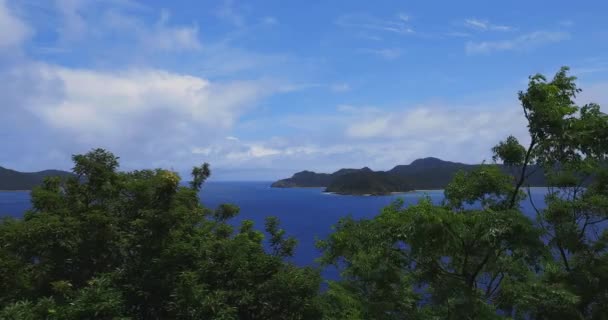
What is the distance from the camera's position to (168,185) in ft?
36.4

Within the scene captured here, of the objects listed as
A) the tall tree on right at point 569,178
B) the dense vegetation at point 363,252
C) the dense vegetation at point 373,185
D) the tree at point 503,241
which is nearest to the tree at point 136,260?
the dense vegetation at point 363,252

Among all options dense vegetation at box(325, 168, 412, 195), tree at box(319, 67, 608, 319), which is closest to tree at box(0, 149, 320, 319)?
tree at box(319, 67, 608, 319)

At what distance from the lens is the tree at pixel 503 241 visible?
912cm

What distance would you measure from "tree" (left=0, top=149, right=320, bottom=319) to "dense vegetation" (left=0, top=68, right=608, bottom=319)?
4 cm

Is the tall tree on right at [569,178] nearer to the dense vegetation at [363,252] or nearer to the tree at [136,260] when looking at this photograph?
the dense vegetation at [363,252]

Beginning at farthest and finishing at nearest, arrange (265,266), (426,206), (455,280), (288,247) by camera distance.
Answer: (288,247), (265,266), (455,280), (426,206)

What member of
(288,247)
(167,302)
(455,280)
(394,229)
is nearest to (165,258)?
(167,302)

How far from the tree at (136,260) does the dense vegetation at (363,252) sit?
0.04 meters

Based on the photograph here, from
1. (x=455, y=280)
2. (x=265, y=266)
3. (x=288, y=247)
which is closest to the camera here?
(x=455, y=280)

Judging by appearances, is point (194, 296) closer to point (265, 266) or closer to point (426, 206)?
point (265, 266)

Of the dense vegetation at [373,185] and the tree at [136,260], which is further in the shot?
the dense vegetation at [373,185]

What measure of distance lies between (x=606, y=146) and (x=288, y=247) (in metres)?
9.96

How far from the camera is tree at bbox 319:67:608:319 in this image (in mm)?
9125

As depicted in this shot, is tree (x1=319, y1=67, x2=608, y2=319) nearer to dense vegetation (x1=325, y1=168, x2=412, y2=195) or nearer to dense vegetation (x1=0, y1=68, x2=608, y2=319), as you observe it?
dense vegetation (x1=0, y1=68, x2=608, y2=319)
